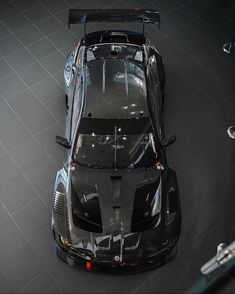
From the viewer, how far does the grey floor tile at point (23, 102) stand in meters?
5.74

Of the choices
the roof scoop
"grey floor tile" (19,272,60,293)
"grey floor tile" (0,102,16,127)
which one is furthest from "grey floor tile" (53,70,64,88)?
"grey floor tile" (19,272,60,293)

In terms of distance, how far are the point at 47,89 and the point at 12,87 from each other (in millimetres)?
597

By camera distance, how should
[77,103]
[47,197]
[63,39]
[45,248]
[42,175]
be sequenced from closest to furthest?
[45,248]
[77,103]
[47,197]
[42,175]
[63,39]

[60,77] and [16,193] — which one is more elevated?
[60,77]

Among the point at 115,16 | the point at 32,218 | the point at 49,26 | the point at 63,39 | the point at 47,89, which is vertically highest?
the point at 115,16

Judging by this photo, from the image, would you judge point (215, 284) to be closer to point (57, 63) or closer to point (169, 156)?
point (169, 156)

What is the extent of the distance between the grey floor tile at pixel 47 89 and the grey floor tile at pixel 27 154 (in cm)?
85

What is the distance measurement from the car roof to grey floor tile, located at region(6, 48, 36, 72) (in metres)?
1.73

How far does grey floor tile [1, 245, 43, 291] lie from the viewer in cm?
425

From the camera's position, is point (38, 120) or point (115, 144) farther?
point (38, 120)

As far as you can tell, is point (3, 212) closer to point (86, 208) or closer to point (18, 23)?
point (86, 208)

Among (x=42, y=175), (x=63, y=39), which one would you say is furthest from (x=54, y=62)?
(x=42, y=175)

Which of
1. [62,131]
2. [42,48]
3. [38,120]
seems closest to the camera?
[62,131]

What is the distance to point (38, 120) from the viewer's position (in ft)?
18.5
